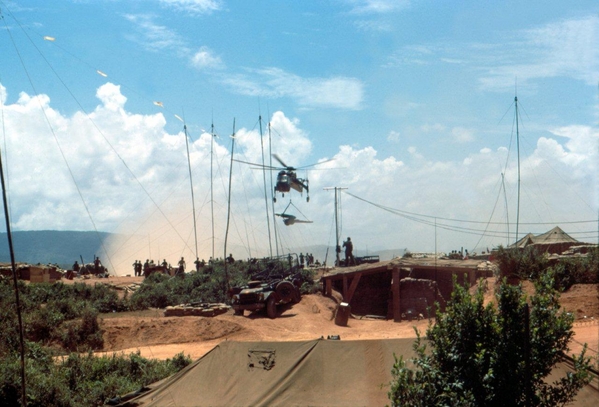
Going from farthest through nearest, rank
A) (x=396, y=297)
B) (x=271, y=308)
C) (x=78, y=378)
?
(x=271, y=308)
(x=396, y=297)
(x=78, y=378)

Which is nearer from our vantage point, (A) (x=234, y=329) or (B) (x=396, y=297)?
(A) (x=234, y=329)

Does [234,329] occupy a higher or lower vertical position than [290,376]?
lower

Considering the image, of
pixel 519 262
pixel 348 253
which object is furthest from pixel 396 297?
pixel 348 253

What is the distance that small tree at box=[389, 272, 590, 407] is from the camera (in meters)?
8.92

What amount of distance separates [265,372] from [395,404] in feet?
18.4

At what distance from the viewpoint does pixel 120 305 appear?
117 ft

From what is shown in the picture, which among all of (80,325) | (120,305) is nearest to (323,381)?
(80,325)

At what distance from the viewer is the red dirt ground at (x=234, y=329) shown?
25.2 meters

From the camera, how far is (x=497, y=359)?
8969mm

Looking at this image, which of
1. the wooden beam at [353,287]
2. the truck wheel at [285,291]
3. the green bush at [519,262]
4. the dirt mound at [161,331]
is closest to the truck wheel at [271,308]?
the truck wheel at [285,291]

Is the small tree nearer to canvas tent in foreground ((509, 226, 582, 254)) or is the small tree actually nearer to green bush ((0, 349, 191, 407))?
green bush ((0, 349, 191, 407))

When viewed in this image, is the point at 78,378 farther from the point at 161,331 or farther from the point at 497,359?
the point at 497,359

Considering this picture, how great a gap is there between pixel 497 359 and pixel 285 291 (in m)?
25.0

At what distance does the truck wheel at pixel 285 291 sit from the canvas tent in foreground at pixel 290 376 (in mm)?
17588
